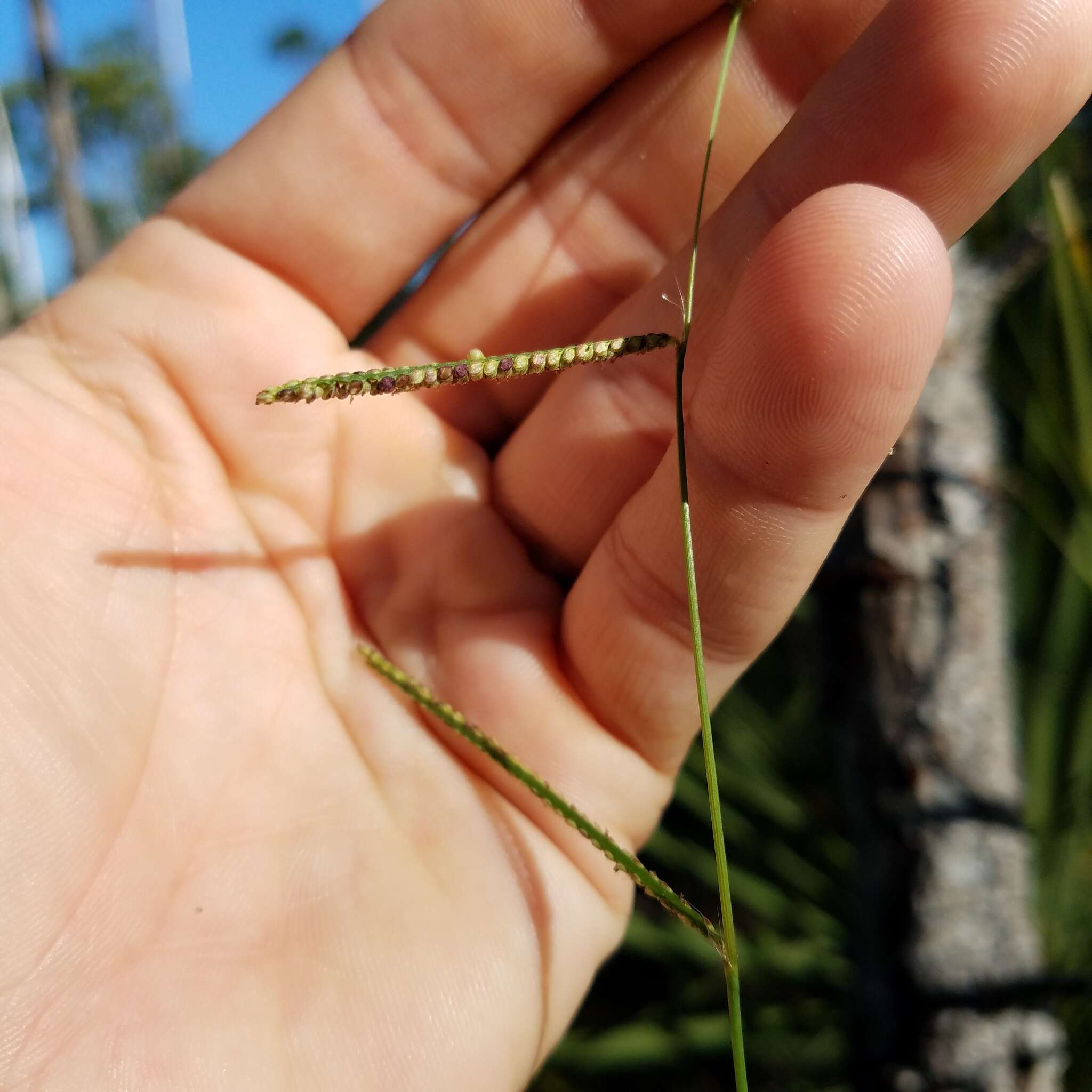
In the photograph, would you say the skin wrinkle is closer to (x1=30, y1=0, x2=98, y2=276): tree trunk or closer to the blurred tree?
(x1=30, y1=0, x2=98, y2=276): tree trunk

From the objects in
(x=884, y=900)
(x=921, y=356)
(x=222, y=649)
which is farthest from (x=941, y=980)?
(x=222, y=649)

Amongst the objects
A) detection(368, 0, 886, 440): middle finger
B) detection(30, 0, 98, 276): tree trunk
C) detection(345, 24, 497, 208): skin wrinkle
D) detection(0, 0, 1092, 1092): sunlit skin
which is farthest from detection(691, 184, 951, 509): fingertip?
detection(30, 0, 98, 276): tree trunk

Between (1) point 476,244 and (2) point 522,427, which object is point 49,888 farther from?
(1) point 476,244

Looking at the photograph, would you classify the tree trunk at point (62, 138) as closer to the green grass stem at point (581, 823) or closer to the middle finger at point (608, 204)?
the middle finger at point (608, 204)

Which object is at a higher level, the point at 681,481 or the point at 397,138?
the point at 397,138

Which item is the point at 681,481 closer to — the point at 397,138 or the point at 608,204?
the point at 608,204

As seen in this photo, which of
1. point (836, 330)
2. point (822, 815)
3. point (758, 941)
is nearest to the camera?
point (836, 330)

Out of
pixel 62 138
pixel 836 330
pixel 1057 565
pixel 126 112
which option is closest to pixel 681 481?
pixel 836 330
